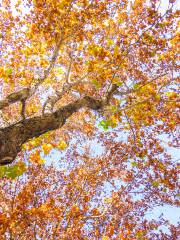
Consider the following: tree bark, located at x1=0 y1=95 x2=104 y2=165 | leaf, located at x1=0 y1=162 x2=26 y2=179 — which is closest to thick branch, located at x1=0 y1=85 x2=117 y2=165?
tree bark, located at x1=0 y1=95 x2=104 y2=165

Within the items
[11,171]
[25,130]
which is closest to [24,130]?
[25,130]

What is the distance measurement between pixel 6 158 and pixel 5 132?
0.61m

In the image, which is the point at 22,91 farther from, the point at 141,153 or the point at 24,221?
the point at 24,221

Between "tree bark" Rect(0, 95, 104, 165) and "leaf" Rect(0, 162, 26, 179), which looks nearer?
"leaf" Rect(0, 162, 26, 179)

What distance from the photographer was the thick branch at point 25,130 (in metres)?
5.65

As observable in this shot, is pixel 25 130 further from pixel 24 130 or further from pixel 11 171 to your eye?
pixel 11 171

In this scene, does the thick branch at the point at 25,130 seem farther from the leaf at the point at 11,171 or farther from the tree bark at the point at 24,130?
the leaf at the point at 11,171

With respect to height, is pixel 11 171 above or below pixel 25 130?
below

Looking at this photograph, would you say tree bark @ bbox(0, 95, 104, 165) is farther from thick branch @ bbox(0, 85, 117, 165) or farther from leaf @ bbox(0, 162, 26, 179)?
leaf @ bbox(0, 162, 26, 179)

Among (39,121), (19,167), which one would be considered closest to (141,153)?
(39,121)

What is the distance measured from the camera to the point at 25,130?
6207 millimetres


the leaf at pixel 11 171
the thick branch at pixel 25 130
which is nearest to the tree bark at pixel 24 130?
the thick branch at pixel 25 130

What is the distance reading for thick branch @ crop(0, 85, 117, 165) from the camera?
18.5ft

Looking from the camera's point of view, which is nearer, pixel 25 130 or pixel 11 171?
pixel 11 171
